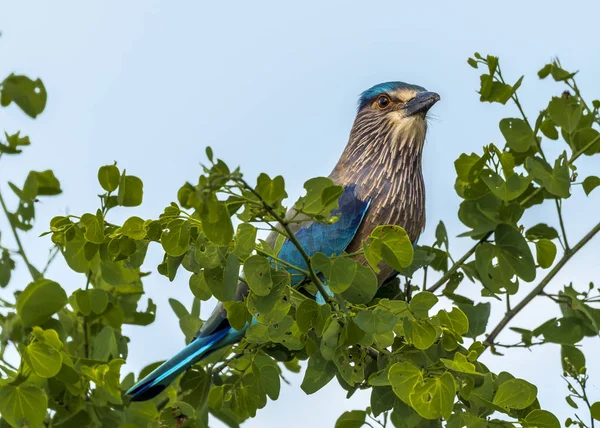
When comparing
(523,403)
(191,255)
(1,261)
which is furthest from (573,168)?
(1,261)

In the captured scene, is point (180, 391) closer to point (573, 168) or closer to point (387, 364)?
point (387, 364)

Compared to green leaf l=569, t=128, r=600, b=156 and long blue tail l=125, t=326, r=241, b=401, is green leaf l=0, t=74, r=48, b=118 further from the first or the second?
green leaf l=569, t=128, r=600, b=156

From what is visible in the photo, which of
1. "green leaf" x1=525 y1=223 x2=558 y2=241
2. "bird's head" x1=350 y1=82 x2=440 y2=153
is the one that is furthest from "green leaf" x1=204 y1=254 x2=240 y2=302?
"bird's head" x1=350 y1=82 x2=440 y2=153

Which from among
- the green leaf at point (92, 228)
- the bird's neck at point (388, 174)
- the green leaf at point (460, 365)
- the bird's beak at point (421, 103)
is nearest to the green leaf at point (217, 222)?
the green leaf at point (92, 228)

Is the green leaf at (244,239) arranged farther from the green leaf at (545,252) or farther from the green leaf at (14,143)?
the green leaf at (545,252)

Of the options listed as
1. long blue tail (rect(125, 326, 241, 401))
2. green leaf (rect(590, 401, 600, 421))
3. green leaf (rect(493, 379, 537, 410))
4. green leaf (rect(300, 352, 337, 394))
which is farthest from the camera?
long blue tail (rect(125, 326, 241, 401))

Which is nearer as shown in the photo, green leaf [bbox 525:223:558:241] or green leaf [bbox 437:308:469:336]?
green leaf [bbox 437:308:469:336]

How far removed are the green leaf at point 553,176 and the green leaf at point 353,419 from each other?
111cm

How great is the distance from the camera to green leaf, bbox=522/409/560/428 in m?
3.08

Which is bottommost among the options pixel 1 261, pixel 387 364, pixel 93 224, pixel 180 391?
pixel 387 364

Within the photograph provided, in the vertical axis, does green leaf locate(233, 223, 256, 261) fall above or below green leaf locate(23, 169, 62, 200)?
below

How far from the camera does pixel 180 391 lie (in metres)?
3.88

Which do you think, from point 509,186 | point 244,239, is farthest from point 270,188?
point 509,186

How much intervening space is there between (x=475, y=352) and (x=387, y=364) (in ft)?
1.17
